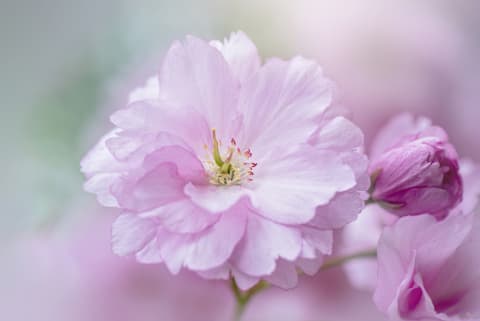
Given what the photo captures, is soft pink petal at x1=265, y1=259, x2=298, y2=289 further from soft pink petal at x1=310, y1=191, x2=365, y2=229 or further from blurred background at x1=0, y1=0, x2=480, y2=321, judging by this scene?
blurred background at x1=0, y1=0, x2=480, y2=321

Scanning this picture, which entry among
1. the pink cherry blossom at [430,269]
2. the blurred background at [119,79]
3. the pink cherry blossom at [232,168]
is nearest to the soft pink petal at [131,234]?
the pink cherry blossom at [232,168]

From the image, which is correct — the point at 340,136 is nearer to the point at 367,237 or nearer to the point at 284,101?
the point at 284,101

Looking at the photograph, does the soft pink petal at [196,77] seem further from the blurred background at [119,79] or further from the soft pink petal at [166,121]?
the blurred background at [119,79]

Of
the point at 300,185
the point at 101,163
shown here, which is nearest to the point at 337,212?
the point at 300,185

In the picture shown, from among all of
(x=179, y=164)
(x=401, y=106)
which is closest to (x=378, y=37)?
(x=401, y=106)

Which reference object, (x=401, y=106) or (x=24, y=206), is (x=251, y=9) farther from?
(x=24, y=206)
